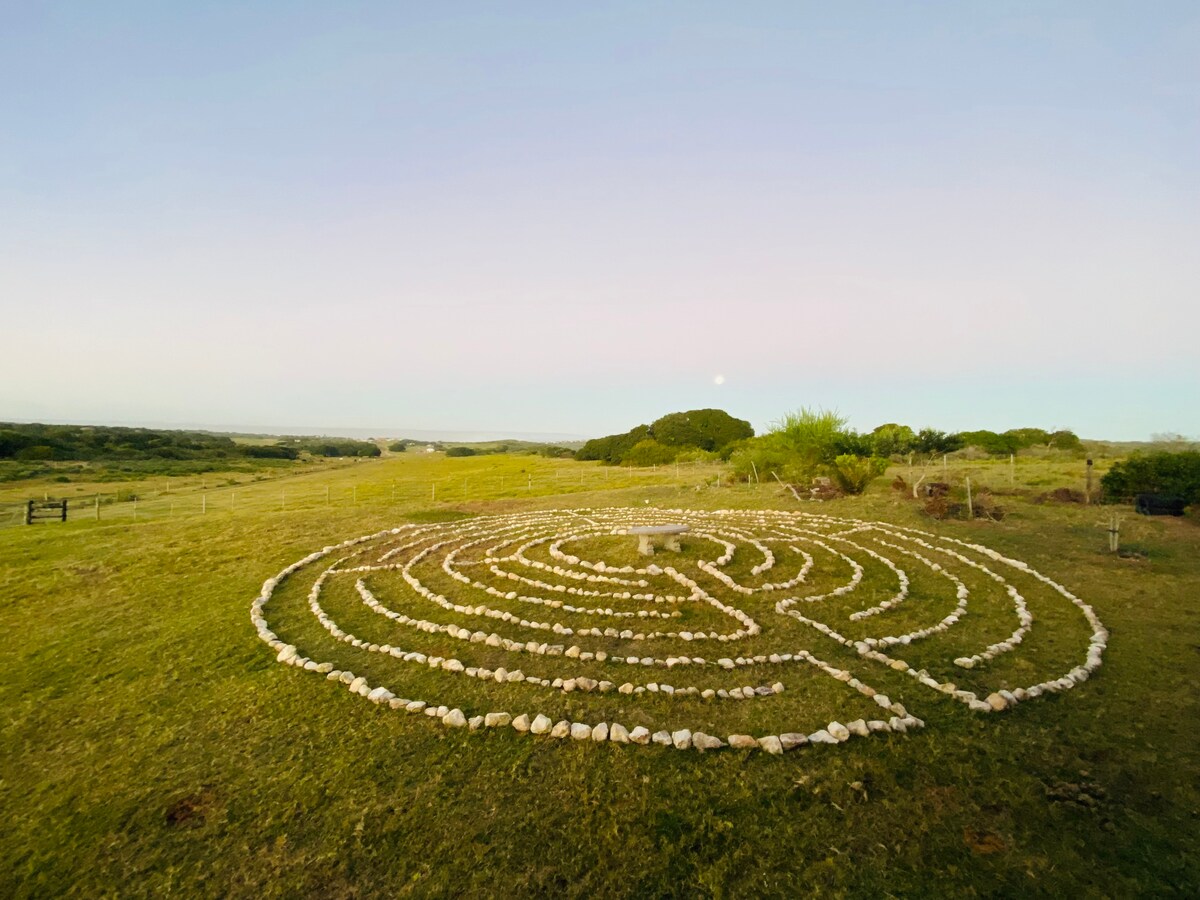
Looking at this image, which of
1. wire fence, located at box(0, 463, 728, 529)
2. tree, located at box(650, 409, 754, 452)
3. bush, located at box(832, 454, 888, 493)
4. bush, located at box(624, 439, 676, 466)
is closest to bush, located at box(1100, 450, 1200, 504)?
bush, located at box(832, 454, 888, 493)

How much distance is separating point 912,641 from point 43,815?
35.5 ft

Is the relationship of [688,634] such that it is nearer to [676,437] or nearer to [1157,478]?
[1157,478]

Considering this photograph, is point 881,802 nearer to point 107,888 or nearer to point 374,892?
point 374,892

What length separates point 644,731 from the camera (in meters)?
6.25

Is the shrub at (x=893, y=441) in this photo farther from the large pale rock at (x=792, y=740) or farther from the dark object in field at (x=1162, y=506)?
the large pale rock at (x=792, y=740)

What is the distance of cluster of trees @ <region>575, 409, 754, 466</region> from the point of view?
7156 cm

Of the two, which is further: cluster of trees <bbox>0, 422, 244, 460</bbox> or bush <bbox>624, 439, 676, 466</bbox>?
bush <bbox>624, 439, 676, 466</bbox>

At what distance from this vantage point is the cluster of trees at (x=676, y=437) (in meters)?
71.6

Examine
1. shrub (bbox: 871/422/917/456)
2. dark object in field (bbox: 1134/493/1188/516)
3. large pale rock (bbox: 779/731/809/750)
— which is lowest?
large pale rock (bbox: 779/731/809/750)

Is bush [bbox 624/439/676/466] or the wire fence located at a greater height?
bush [bbox 624/439/676/466]

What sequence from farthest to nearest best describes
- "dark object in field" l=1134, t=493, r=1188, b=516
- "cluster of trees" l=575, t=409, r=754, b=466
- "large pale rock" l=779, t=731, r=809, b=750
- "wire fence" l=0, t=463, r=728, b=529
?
"cluster of trees" l=575, t=409, r=754, b=466, "wire fence" l=0, t=463, r=728, b=529, "dark object in field" l=1134, t=493, r=1188, b=516, "large pale rock" l=779, t=731, r=809, b=750

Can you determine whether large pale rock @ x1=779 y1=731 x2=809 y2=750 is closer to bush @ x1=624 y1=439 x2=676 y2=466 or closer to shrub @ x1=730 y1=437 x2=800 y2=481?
shrub @ x1=730 y1=437 x2=800 y2=481

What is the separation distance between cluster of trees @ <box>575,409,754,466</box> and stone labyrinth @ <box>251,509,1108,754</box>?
54000 mm

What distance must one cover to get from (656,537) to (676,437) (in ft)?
203
